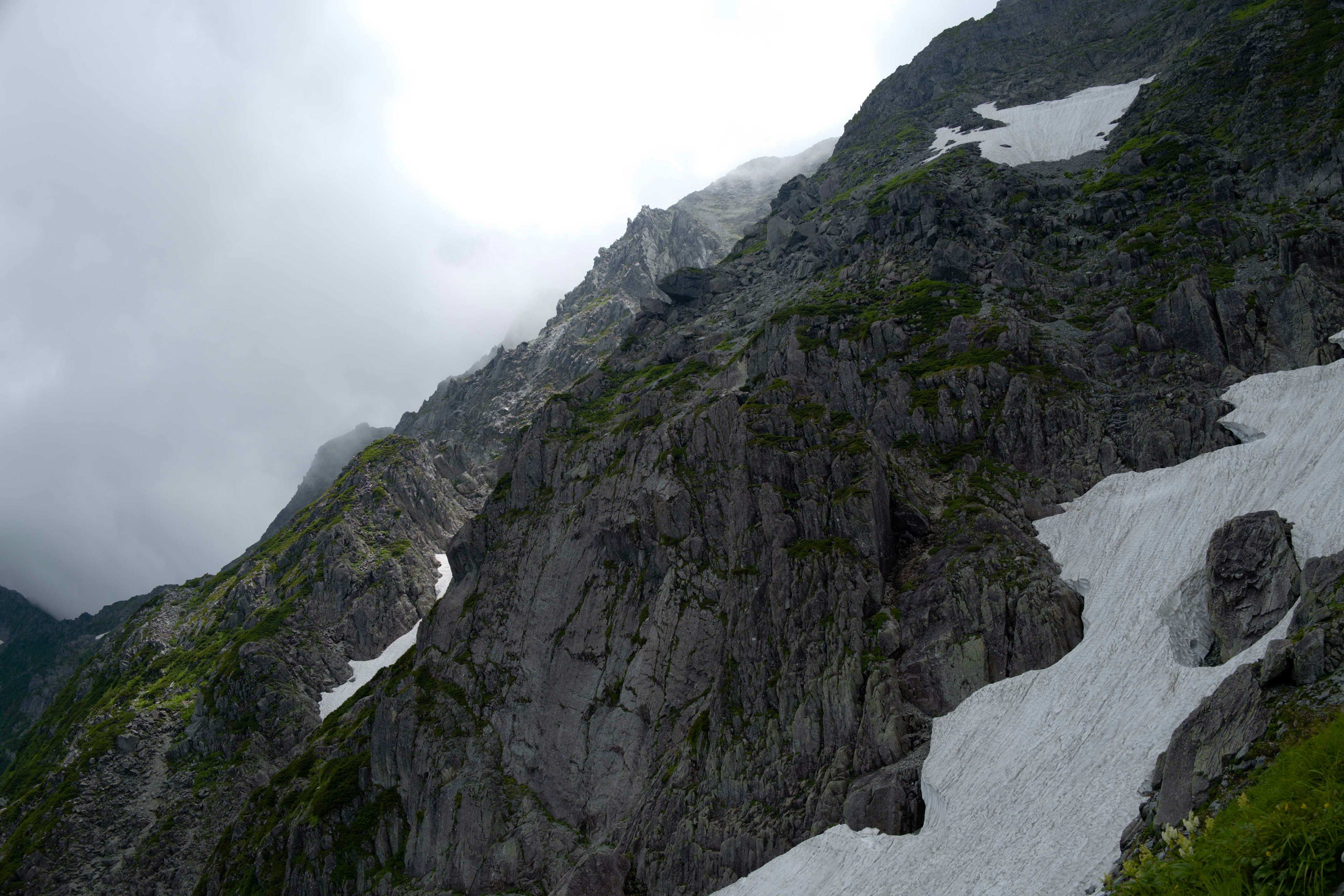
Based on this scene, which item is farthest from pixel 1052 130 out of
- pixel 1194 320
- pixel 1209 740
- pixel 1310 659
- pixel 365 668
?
pixel 365 668

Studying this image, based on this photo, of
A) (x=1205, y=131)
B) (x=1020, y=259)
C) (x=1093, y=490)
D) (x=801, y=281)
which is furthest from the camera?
(x=801, y=281)

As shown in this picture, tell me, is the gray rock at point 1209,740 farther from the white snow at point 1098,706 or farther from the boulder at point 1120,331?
the boulder at point 1120,331

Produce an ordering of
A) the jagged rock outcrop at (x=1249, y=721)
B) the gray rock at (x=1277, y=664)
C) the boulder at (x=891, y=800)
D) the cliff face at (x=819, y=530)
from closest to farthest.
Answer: the jagged rock outcrop at (x=1249, y=721) → the gray rock at (x=1277, y=664) → the boulder at (x=891, y=800) → the cliff face at (x=819, y=530)

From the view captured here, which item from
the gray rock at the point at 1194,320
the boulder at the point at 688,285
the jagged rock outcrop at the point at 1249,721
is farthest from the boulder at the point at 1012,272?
the jagged rock outcrop at the point at 1249,721

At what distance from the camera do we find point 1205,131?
103812 millimetres

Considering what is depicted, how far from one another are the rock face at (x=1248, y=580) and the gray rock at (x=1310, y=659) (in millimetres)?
13649

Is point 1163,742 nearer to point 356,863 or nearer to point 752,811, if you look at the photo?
point 752,811

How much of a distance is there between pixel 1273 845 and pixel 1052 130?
509ft

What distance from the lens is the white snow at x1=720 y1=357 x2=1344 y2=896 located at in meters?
36.2

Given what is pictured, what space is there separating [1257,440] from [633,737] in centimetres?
5447

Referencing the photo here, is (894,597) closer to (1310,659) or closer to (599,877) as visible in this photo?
(599,877)

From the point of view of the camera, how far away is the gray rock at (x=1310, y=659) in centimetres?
2719

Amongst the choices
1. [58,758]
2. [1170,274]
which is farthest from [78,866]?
[1170,274]

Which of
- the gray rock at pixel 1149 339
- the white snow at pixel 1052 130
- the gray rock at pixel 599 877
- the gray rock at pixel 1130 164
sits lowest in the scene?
the gray rock at pixel 599 877
